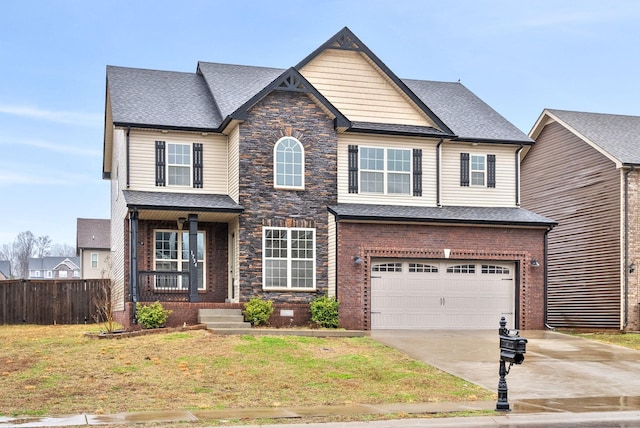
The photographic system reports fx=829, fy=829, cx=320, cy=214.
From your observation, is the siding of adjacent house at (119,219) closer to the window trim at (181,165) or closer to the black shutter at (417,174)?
the window trim at (181,165)

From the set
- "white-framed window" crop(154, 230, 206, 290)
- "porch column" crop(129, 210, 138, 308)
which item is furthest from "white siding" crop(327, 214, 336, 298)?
"porch column" crop(129, 210, 138, 308)

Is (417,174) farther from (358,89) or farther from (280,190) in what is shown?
(280,190)

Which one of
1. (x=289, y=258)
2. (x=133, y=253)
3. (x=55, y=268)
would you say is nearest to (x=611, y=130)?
(x=289, y=258)

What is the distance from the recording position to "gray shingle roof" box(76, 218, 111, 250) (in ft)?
220

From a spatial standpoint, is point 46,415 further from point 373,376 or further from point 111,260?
point 111,260

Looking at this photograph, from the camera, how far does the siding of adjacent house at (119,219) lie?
2797cm

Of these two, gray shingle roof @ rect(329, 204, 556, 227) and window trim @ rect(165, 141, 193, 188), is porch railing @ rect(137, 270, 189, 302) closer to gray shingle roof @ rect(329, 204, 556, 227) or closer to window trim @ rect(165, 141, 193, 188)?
window trim @ rect(165, 141, 193, 188)

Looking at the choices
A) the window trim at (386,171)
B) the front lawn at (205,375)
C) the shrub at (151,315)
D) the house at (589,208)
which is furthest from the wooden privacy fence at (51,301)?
the house at (589,208)

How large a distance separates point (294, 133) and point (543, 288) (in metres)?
9.83

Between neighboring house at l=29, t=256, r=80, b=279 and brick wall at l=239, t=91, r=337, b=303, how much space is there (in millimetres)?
106518

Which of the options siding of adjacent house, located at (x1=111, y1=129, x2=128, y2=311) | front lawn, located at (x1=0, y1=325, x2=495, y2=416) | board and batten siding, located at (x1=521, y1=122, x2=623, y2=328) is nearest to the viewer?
front lawn, located at (x1=0, y1=325, x2=495, y2=416)

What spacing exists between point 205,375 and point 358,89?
14.2m

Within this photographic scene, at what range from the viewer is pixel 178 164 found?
27.1 m

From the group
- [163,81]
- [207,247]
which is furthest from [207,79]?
[207,247]
